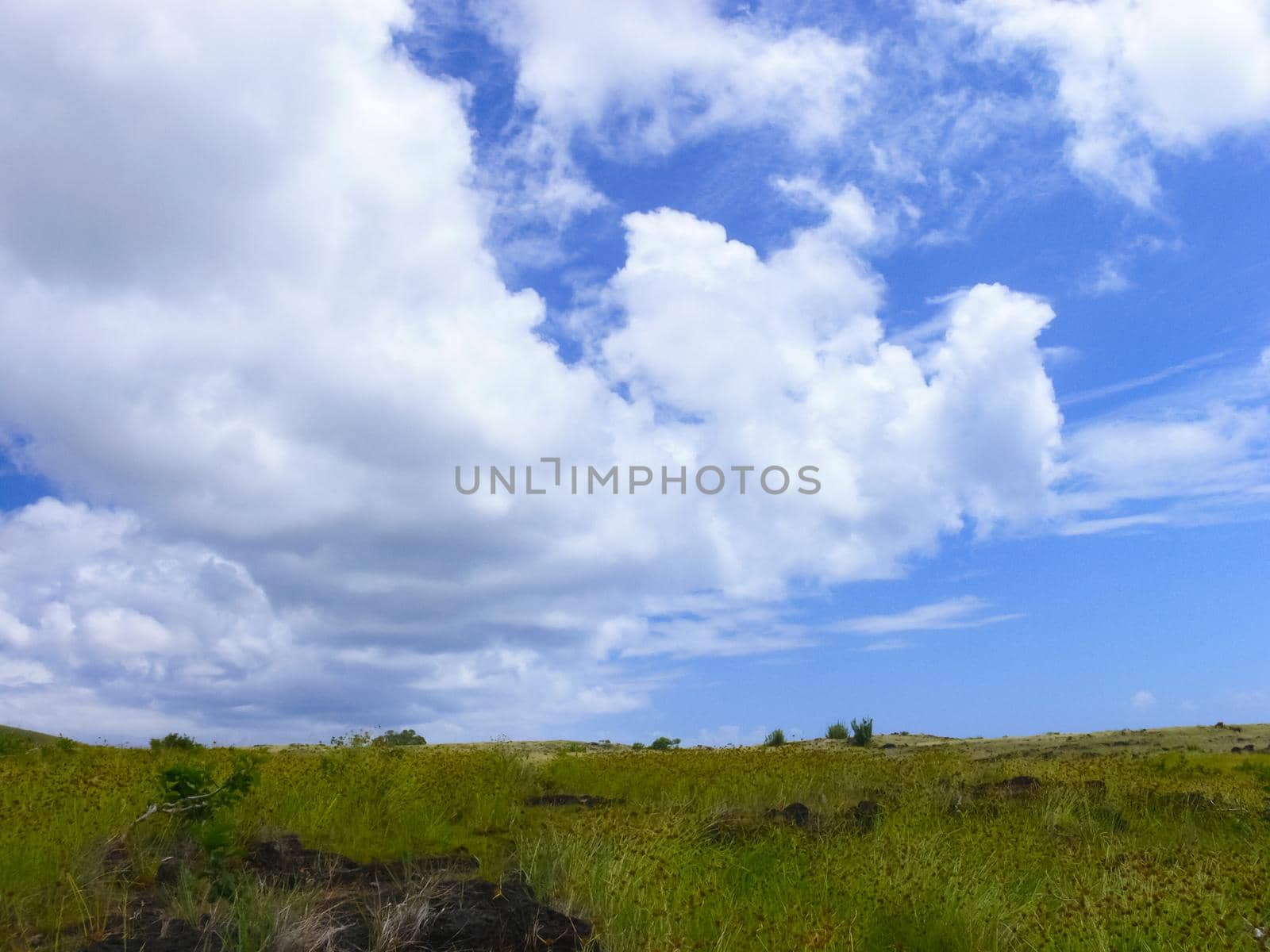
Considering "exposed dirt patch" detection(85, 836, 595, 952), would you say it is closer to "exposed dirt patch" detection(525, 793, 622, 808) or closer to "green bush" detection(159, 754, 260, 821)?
"green bush" detection(159, 754, 260, 821)

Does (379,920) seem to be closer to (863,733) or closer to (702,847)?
(702,847)

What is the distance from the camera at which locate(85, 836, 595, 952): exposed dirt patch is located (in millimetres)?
6094

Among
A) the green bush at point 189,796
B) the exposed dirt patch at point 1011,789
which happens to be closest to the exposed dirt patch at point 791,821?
the exposed dirt patch at point 1011,789

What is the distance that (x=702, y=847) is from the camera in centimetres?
981

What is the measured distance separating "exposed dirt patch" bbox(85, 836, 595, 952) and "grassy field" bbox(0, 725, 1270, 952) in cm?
5

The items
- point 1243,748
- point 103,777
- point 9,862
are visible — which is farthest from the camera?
point 1243,748

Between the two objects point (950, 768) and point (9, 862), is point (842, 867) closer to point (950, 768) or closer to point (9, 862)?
point (9, 862)

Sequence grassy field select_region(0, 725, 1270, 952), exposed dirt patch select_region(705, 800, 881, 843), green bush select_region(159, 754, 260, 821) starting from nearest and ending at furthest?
grassy field select_region(0, 725, 1270, 952) < green bush select_region(159, 754, 260, 821) < exposed dirt patch select_region(705, 800, 881, 843)

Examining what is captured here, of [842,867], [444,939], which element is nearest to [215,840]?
[444,939]

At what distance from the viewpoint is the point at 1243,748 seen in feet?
68.4

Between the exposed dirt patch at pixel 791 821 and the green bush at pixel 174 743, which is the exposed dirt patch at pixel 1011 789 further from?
the green bush at pixel 174 743

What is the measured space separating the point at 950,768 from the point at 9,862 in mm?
12916

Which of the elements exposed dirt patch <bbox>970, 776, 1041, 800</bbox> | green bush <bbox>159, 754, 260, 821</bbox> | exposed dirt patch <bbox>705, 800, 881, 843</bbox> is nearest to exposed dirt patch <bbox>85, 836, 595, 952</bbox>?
green bush <bbox>159, 754, 260, 821</bbox>

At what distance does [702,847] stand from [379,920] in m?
4.27
